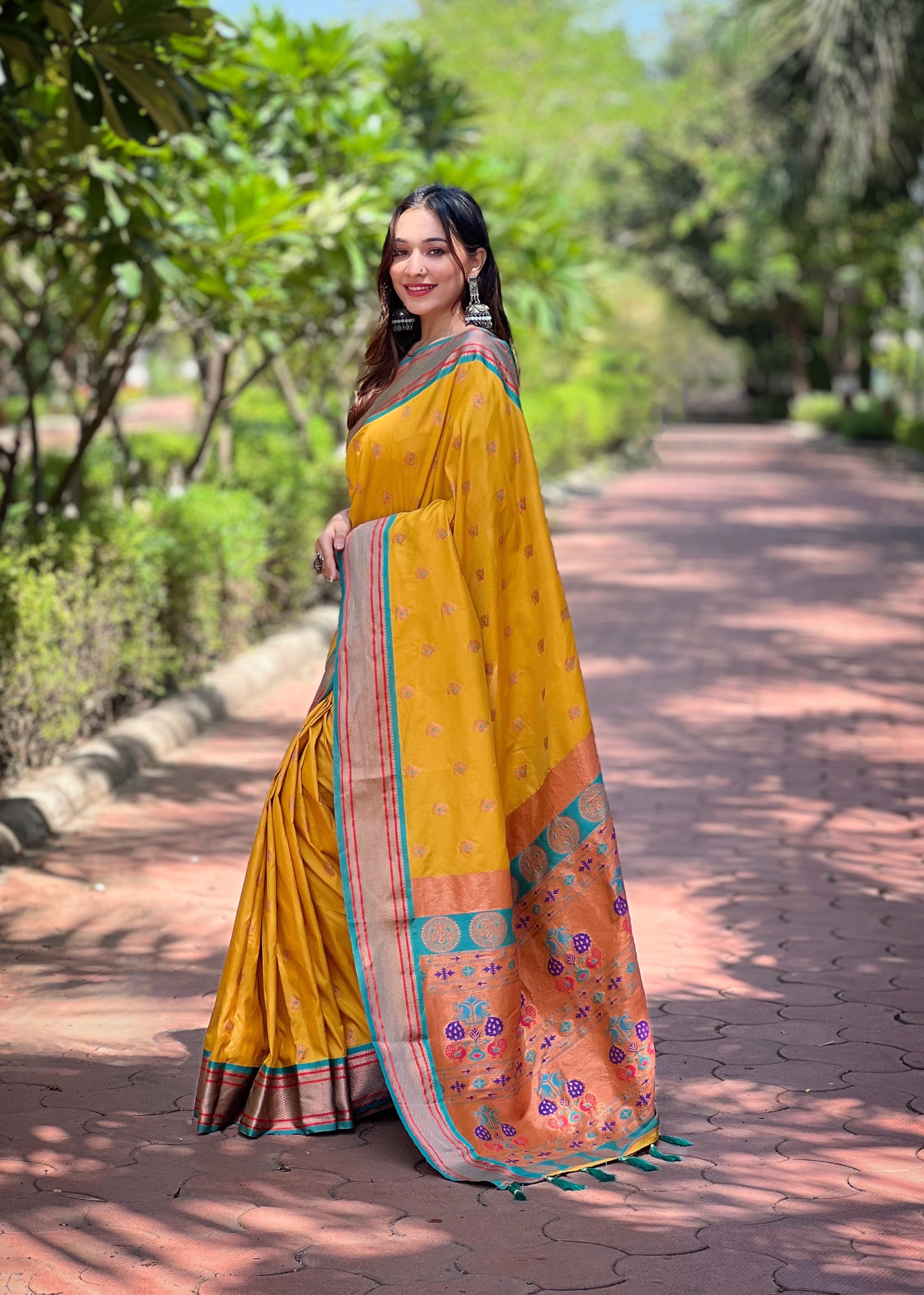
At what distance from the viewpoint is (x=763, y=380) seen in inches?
2245

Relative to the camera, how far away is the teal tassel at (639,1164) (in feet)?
9.96

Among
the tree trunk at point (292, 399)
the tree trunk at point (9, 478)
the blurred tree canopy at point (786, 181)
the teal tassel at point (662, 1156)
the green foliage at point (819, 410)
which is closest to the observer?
the teal tassel at point (662, 1156)

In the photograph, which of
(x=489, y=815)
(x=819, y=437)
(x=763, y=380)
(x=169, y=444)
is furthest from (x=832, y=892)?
(x=763, y=380)

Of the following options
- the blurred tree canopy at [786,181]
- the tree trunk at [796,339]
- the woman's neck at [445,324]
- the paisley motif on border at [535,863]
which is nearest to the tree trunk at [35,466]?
the woman's neck at [445,324]

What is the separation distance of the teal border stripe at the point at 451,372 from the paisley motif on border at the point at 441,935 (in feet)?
3.38

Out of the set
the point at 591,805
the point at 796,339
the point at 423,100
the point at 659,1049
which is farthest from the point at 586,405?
the point at 796,339

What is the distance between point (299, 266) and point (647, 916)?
484 centimetres

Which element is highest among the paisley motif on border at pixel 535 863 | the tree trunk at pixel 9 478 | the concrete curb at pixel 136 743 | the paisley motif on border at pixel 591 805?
the tree trunk at pixel 9 478

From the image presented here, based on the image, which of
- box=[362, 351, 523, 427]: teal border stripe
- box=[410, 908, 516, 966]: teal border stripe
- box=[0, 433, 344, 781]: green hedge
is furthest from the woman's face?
box=[0, 433, 344, 781]: green hedge

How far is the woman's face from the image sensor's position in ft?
10.4

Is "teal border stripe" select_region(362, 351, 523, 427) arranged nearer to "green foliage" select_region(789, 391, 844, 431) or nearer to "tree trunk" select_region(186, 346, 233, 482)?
"tree trunk" select_region(186, 346, 233, 482)

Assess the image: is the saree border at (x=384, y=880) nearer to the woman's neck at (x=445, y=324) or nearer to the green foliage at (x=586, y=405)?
the woman's neck at (x=445, y=324)

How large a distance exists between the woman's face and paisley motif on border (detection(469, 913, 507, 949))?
1.26 meters

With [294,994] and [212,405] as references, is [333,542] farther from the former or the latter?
[212,405]
